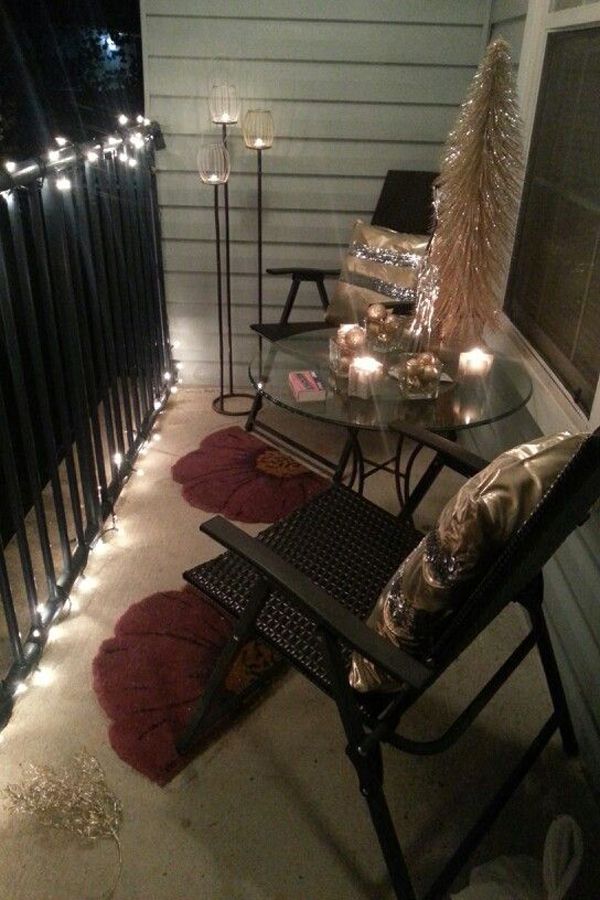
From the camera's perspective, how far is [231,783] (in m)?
1.50

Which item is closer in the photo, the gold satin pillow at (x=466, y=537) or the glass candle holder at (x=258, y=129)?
the gold satin pillow at (x=466, y=537)

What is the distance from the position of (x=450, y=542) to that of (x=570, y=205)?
1.47 m

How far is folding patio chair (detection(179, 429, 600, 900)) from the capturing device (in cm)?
100

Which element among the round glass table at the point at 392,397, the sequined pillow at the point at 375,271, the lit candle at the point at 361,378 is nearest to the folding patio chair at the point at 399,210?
the sequined pillow at the point at 375,271

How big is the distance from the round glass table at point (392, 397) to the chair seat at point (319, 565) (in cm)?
23

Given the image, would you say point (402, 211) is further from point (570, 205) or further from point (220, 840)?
point (220, 840)

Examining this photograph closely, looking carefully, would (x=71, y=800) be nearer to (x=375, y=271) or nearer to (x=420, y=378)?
(x=420, y=378)

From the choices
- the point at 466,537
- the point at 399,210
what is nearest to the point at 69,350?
the point at 466,537

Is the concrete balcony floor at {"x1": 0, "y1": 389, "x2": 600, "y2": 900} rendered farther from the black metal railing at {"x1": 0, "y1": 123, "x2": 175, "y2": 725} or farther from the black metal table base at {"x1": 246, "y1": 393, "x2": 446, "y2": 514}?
the black metal table base at {"x1": 246, "y1": 393, "x2": 446, "y2": 514}

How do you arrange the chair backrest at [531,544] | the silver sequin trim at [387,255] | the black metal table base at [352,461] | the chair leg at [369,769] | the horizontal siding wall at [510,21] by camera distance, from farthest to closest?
the silver sequin trim at [387,255] < the horizontal siding wall at [510,21] < the black metal table base at [352,461] < the chair leg at [369,769] < the chair backrest at [531,544]

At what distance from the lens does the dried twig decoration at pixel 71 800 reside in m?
1.41

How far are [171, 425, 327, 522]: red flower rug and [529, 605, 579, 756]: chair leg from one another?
116 cm

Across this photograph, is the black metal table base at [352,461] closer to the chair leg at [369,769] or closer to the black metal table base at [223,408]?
the black metal table base at [223,408]

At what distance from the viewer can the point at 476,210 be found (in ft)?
6.82
